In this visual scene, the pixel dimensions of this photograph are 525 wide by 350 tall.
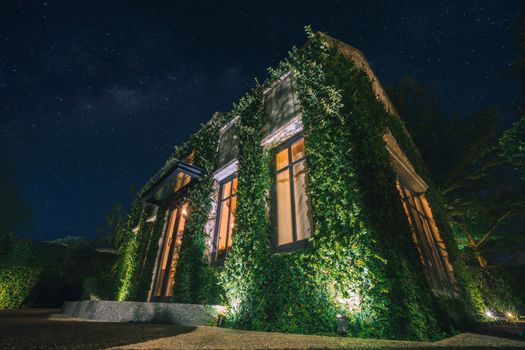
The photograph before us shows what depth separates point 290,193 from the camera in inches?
161

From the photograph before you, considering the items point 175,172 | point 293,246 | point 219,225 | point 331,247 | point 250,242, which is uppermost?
point 175,172

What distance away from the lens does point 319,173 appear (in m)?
3.39

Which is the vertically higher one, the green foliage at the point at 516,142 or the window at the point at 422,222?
the green foliage at the point at 516,142

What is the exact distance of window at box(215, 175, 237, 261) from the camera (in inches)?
204

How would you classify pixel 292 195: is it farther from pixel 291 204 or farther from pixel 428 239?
pixel 428 239

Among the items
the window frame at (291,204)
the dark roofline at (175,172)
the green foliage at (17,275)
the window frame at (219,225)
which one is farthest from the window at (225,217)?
the green foliage at (17,275)

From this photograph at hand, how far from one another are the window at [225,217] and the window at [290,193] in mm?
1185

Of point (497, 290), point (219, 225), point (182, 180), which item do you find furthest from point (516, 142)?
point (182, 180)

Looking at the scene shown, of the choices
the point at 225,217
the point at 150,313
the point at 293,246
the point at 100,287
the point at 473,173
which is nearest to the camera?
the point at 150,313

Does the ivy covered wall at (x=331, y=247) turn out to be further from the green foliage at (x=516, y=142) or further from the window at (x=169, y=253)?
the green foliage at (x=516, y=142)

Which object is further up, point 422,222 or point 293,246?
point 422,222

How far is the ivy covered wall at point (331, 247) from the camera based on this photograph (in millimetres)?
2463

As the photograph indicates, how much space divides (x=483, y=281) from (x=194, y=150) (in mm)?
10627

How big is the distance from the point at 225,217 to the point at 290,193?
2.21 meters
